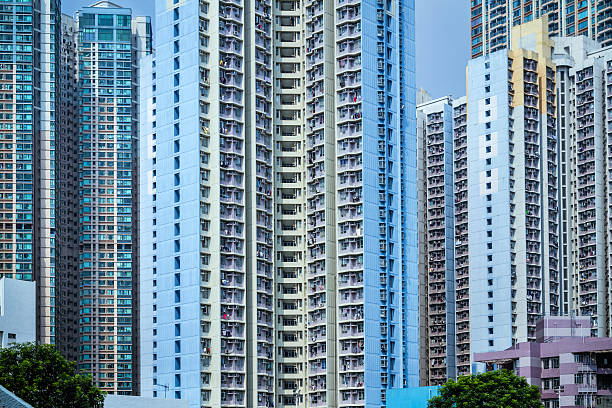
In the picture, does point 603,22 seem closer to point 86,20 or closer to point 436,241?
point 436,241

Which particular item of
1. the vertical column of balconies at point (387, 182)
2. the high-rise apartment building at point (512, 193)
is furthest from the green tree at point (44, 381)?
the high-rise apartment building at point (512, 193)

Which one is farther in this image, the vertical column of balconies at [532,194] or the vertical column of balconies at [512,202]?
the vertical column of balconies at [512,202]

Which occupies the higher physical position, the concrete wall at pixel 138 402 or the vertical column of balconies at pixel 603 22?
the vertical column of balconies at pixel 603 22

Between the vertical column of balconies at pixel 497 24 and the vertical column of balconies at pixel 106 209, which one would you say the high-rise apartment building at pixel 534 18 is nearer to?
the vertical column of balconies at pixel 497 24

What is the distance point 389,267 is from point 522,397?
26768 mm

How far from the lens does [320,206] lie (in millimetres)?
108188

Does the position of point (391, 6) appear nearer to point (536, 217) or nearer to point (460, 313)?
point (536, 217)

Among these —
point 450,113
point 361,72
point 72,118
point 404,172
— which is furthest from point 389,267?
point 72,118

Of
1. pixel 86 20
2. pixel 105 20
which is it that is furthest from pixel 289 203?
pixel 86 20

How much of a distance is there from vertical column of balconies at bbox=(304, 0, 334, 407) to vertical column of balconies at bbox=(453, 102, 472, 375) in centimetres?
3363

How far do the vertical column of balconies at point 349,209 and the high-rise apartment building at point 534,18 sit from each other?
51483 mm

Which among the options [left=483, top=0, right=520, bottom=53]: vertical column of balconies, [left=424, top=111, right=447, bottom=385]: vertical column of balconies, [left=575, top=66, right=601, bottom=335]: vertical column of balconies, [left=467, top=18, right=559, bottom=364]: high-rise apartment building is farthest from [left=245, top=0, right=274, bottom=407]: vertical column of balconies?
[left=483, top=0, right=520, bottom=53]: vertical column of balconies

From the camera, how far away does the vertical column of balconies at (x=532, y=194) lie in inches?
4929

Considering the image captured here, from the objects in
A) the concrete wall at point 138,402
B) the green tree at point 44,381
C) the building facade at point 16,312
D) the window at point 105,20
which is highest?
the window at point 105,20
